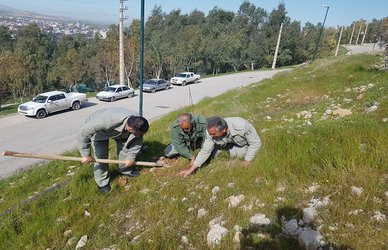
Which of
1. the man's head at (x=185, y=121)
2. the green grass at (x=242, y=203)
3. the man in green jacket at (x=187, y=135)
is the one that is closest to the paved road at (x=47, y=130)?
the green grass at (x=242, y=203)

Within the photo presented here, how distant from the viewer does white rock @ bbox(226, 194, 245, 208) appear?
12.2 feet

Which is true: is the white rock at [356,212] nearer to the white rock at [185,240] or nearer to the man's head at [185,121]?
the white rock at [185,240]

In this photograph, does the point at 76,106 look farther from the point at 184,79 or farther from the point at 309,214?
the point at 309,214

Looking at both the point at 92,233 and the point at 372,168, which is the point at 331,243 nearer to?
the point at 372,168

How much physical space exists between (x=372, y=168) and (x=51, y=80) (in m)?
49.1

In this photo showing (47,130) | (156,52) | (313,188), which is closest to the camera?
(313,188)

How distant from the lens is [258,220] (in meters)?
3.27

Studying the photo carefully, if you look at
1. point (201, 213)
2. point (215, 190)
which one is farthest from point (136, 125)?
point (201, 213)

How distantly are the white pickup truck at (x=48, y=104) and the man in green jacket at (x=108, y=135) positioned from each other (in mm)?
13705

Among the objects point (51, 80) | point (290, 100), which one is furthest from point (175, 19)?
point (290, 100)

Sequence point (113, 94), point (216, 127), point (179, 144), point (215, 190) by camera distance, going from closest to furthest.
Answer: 1. point (215, 190)
2. point (216, 127)
3. point (179, 144)
4. point (113, 94)

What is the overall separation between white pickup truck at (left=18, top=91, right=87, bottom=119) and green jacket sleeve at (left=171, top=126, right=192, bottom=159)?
14.0 m

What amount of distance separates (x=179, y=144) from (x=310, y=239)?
298 centimetres

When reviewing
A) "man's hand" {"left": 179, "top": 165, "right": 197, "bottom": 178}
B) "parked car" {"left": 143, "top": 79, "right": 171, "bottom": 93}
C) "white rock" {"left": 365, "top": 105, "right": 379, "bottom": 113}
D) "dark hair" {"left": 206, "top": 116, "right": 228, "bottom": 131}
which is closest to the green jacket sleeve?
"man's hand" {"left": 179, "top": 165, "right": 197, "bottom": 178}
